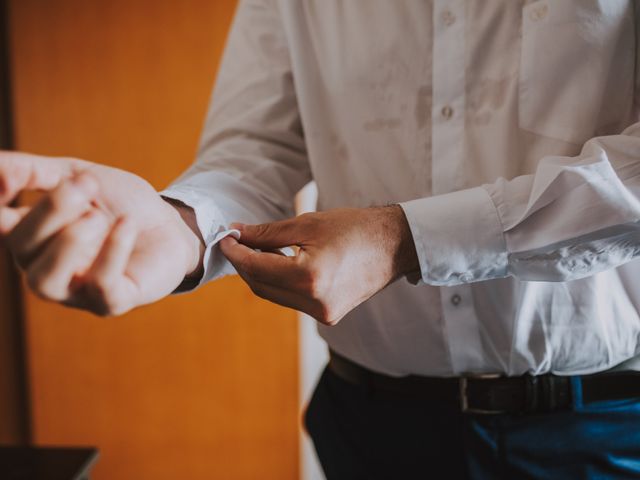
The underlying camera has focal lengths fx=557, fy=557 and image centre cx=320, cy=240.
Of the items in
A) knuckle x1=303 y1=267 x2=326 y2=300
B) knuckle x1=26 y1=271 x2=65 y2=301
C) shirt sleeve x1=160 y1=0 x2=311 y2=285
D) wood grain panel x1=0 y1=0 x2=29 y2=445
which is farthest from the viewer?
wood grain panel x1=0 y1=0 x2=29 y2=445

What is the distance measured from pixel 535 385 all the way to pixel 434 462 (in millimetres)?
170

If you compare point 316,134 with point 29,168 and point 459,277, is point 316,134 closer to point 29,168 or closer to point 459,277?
point 459,277

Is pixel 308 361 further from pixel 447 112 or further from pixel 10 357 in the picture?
pixel 447 112

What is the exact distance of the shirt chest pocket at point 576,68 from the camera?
1.99 ft

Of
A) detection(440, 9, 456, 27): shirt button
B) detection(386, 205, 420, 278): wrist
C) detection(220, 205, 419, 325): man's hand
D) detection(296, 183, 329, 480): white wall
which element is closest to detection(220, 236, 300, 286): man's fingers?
detection(220, 205, 419, 325): man's hand

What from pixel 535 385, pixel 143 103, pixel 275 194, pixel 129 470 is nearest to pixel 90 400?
pixel 129 470

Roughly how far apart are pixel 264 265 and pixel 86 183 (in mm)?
168

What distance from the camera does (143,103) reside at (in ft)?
Answer: 5.96

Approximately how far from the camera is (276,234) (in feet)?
1.73

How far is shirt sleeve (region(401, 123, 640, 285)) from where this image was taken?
0.52m

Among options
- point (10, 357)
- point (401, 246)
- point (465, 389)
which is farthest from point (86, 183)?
point (10, 357)

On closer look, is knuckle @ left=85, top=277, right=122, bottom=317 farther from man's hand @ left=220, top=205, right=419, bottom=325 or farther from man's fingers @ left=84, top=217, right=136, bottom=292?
man's hand @ left=220, top=205, right=419, bottom=325

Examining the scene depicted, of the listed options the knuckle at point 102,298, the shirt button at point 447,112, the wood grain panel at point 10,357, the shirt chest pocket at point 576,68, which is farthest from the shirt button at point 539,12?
the wood grain panel at point 10,357

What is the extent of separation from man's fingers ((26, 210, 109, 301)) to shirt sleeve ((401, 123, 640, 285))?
0.97 ft
